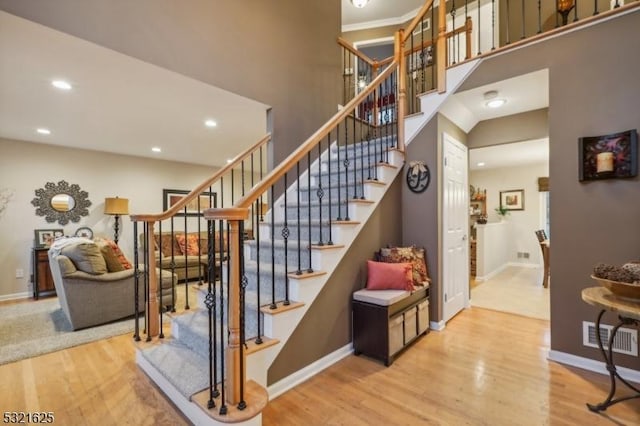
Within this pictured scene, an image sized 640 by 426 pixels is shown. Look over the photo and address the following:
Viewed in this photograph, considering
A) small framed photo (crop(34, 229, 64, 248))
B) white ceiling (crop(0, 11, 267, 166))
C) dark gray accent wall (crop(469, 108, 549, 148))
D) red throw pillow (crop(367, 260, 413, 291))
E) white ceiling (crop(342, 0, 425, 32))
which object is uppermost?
white ceiling (crop(342, 0, 425, 32))

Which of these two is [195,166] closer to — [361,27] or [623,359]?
[361,27]

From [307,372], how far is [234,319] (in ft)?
3.21

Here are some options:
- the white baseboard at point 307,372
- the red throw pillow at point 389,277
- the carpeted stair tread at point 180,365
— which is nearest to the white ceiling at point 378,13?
the red throw pillow at point 389,277

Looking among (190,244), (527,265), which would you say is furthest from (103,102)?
(527,265)

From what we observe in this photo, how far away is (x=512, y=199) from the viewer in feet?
Result: 23.1

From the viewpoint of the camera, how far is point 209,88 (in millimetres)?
2846

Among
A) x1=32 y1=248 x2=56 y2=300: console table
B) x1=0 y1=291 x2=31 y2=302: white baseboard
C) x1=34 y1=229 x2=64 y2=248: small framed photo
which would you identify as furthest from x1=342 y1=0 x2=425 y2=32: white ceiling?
x1=0 y1=291 x2=31 y2=302: white baseboard

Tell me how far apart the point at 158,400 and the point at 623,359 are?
3413 millimetres

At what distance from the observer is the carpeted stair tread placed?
5.94 feet

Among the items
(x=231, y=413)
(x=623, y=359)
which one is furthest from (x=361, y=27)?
(x=231, y=413)

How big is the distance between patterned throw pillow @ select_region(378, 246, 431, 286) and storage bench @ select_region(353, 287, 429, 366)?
313 mm

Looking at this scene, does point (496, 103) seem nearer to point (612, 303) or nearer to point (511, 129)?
point (511, 129)

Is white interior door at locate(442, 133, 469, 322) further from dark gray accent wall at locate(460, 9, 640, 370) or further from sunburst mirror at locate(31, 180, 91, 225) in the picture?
sunburst mirror at locate(31, 180, 91, 225)

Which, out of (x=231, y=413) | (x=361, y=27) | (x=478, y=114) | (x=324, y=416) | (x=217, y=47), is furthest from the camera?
(x=361, y=27)
